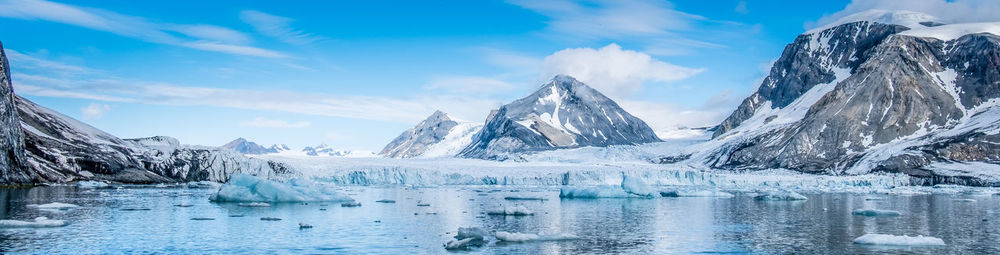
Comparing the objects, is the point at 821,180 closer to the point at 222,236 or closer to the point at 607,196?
the point at 607,196

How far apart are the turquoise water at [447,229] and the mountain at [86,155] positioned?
2479cm

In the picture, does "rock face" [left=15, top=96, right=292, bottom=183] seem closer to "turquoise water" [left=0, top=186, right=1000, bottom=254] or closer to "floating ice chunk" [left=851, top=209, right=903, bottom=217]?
"turquoise water" [left=0, top=186, right=1000, bottom=254]

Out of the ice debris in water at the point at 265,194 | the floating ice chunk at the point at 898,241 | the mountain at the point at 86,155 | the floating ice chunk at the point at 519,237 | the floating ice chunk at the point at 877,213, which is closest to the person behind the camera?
the floating ice chunk at the point at 898,241

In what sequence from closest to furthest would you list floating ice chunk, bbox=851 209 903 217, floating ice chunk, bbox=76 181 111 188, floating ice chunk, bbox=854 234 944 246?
floating ice chunk, bbox=854 234 944 246 → floating ice chunk, bbox=851 209 903 217 → floating ice chunk, bbox=76 181 111 188

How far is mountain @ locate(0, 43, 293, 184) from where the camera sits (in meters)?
69.8

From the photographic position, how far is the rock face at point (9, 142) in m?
66.5

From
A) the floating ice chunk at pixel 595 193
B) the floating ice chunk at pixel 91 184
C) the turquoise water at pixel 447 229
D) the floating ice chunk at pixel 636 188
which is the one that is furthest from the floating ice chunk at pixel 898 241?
the floating ice chunk at pixel 91 184

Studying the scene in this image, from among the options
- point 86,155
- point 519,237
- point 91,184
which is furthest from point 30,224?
point 86,155

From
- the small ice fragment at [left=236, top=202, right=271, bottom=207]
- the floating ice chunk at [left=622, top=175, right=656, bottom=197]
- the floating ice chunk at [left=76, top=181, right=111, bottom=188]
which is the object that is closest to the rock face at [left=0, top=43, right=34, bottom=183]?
the floating ice chunk at [left=76, top=181, right=111, bottom=188]

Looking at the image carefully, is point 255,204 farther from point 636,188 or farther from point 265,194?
point 636,188

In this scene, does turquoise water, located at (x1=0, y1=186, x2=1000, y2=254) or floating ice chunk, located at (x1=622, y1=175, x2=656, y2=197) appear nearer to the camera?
turquoise water, located at (x1=0, y1=186, x2=1000, y2=254)

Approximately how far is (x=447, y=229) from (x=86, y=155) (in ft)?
232

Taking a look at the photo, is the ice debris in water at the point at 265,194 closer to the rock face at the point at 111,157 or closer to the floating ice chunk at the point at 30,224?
the floating ice chunk at the point at 30,224

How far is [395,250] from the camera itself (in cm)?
2620
